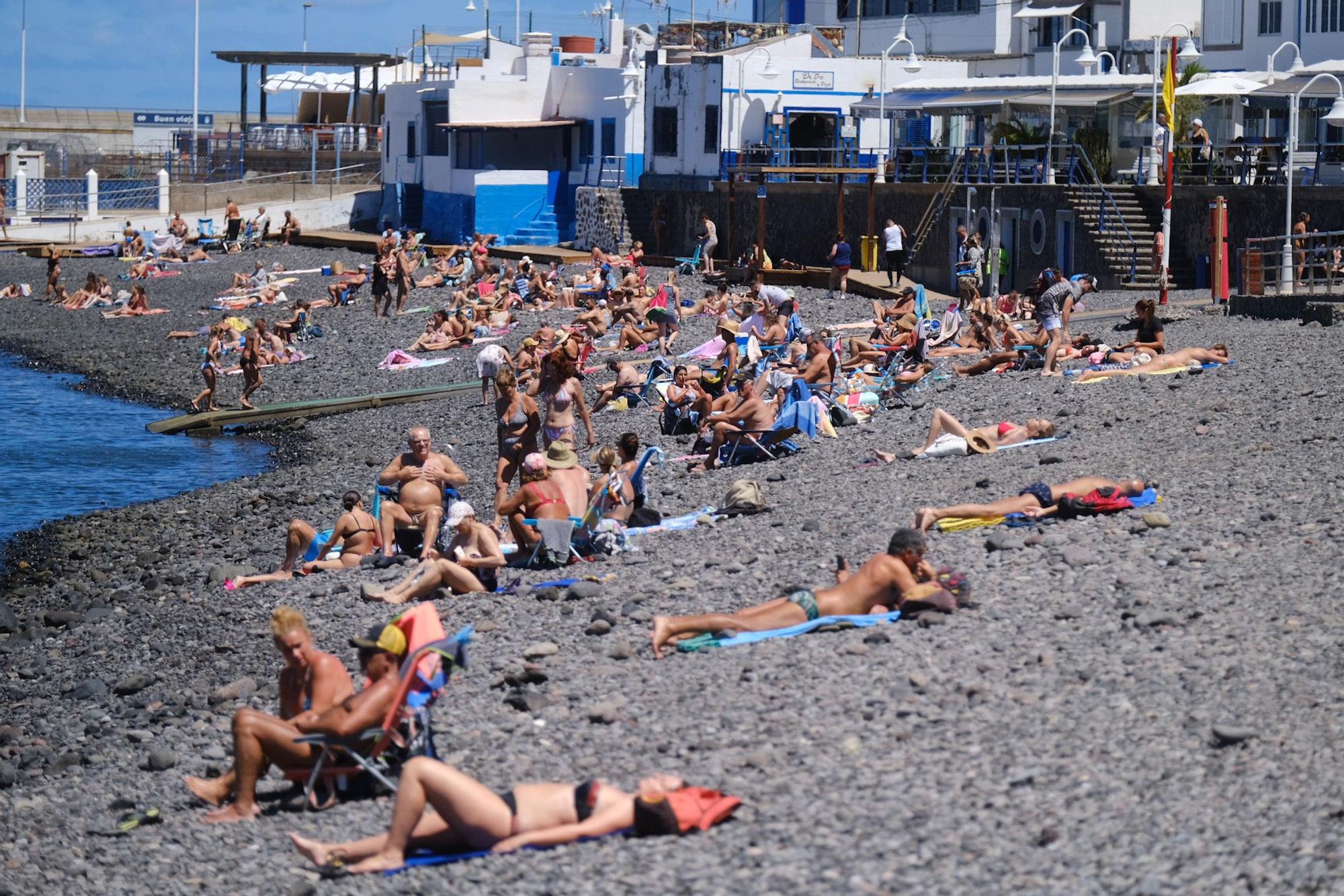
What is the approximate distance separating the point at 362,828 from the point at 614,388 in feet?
38.9

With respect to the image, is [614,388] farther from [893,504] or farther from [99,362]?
[99,362]

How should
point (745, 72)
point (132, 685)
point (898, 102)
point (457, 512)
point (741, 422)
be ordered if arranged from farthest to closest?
point (745, 72)
point (898, 102)
point (741, 422)
point (457, 512)
point (132, 685)

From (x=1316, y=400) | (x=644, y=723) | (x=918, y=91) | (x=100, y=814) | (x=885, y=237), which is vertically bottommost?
(x=100, y=814)

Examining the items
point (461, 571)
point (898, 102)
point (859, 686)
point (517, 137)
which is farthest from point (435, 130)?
point (859, 686)

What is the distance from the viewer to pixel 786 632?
339 inches

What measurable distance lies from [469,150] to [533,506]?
31.5m

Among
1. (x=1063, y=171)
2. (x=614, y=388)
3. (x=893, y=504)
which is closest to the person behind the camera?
(x=893, y=504)

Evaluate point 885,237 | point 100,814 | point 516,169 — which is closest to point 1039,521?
point 100,814

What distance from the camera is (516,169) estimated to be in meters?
39.9

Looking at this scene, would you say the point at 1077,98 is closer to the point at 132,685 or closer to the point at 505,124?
the point at 505,124

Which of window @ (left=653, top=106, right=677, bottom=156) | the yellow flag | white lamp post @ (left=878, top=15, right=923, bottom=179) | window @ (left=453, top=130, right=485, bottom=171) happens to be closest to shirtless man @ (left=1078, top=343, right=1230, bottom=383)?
the yellow flag

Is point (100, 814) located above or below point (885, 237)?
below

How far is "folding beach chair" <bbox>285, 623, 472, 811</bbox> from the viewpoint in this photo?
7.05 m

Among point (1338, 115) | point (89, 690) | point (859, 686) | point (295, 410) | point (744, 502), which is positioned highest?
point (1338, 115)
